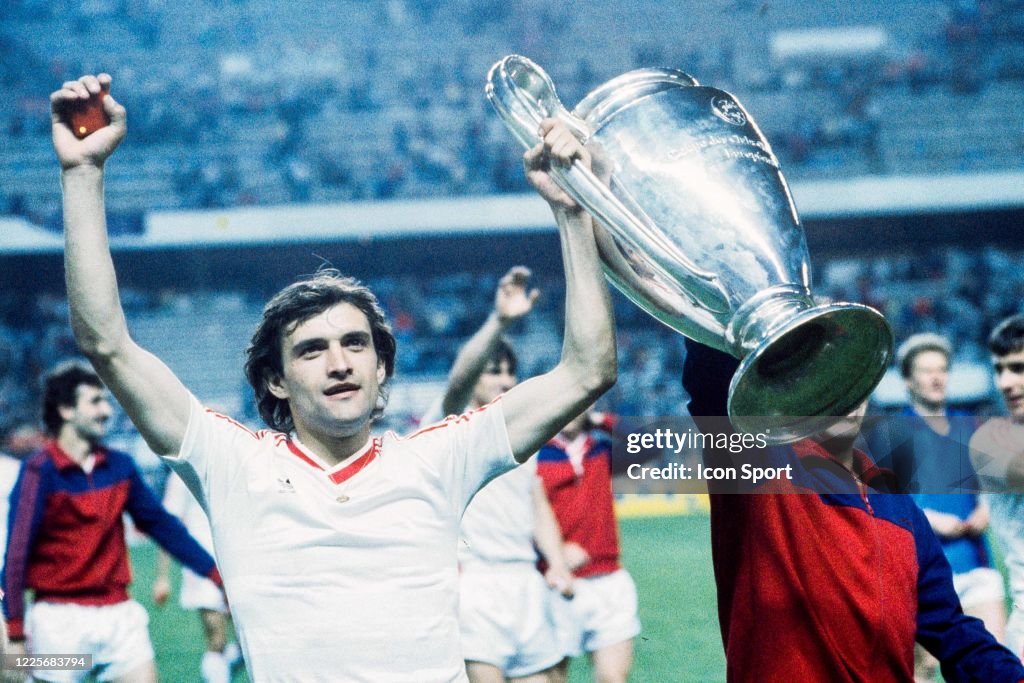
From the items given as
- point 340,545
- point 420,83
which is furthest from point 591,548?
point 420,83

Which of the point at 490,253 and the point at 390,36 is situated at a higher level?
the point at 390,36

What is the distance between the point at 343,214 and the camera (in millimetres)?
20172

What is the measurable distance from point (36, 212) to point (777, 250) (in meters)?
20.6

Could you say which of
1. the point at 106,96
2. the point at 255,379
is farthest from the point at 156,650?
the point at 106,96

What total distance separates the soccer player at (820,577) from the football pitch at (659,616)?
2867 mm

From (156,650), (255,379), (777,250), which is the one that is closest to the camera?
(777,250)

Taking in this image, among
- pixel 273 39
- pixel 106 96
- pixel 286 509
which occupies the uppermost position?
pixel 273 39

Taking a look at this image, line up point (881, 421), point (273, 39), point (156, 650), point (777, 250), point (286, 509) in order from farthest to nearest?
point (273, 39) < point (156, 650) < point (881, 421) < point (286, 509) < point (777, 250)

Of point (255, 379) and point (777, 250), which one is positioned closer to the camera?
point (777, 250)

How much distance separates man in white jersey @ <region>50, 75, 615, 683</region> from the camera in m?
2.04

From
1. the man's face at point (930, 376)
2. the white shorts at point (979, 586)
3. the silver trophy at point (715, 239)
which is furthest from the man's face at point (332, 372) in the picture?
the man's face at point (930, 376)

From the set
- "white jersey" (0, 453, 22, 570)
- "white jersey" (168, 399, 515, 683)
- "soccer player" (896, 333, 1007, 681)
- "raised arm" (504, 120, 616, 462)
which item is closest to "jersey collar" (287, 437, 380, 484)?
"white jersey" (168, 399, 515, 683)

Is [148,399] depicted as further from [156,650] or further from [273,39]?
[273,39]

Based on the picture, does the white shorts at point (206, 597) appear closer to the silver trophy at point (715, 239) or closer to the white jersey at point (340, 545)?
the white jersey at point (340, 545)
